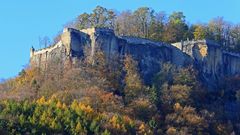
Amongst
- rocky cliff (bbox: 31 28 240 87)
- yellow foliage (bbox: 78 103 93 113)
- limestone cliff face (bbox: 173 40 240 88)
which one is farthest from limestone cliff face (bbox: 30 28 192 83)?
yellow foliage (bbox: 78 103 93 113)

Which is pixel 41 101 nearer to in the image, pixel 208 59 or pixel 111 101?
pixel 111 101

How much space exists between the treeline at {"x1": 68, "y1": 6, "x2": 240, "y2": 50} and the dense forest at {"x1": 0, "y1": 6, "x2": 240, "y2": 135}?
1354mm

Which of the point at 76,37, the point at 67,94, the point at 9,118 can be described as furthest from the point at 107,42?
the point at 9,118

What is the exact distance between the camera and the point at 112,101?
76.2 meters

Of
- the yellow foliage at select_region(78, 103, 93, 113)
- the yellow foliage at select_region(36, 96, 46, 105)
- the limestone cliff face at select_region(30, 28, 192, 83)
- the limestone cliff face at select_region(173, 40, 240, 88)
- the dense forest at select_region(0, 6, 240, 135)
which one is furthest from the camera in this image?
the limestone cliff face at select_region(173, 40, 240, 88)

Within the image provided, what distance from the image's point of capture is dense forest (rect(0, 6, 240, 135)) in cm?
6994

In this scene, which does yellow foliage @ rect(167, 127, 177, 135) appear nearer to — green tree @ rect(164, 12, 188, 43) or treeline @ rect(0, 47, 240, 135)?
treeline @ rect(0, 47, 240, 135)

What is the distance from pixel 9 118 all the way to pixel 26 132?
2.04m

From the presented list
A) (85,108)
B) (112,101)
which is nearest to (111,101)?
(112,101)

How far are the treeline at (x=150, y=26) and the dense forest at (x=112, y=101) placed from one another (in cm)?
135

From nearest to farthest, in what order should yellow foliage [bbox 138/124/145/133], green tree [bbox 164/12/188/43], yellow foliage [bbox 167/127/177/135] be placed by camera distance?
yellow foliage [bbox 138/124/145/133]
yellow foliage [bbox 167/127/177/135]
green tree [bbox 164/12/188/43]

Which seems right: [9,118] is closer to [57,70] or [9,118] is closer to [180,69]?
[57,70]

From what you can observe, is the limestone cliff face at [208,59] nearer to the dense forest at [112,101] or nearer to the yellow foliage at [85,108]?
the dense forest at [112,101]

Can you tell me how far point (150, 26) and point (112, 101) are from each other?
55.0 feet
